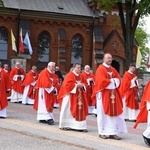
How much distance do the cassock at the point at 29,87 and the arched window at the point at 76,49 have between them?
51.3 ft

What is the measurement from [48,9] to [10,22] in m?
3.72

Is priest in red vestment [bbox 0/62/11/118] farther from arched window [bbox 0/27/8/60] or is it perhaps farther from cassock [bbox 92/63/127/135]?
arched window [bbox 0/27/8/60]

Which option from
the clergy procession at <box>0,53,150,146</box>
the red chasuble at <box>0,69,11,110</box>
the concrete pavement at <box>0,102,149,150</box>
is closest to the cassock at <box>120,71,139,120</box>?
the clergy procession at <box>0,53,150,146</box>

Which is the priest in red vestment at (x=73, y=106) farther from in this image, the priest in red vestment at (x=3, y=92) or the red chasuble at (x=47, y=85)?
the priest in red vestment at (x=3, y=92)

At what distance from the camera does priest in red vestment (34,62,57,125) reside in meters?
14.0

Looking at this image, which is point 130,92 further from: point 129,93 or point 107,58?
point 107,58

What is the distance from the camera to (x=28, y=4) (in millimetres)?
36688

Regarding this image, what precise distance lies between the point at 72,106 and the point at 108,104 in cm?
162

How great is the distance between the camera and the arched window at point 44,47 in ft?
119

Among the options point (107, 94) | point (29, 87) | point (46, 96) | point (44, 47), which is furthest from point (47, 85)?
point (44, 47)

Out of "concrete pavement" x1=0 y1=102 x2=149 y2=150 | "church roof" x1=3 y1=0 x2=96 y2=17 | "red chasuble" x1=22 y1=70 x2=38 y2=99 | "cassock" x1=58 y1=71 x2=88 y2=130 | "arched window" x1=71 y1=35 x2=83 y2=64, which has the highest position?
"church roof" x1=3 y1=0 x2=96 y2=17

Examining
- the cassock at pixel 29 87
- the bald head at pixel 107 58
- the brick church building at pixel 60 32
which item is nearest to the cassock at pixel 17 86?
the cassock at pixel 29 87

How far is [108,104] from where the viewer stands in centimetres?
1127

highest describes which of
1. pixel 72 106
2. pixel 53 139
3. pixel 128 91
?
pixel 128 91
